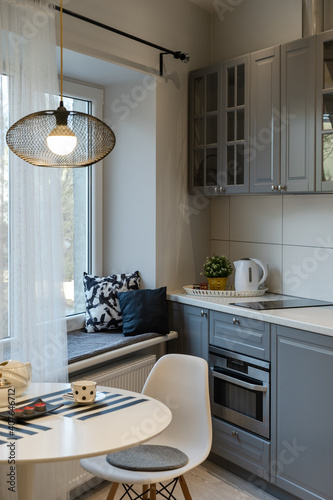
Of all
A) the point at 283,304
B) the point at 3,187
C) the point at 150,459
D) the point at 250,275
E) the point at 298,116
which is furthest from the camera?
the point at 250,275

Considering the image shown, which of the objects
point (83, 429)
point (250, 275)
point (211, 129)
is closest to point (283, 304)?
point (250, 275)

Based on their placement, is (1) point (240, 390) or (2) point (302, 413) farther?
(1) point (240, 390)

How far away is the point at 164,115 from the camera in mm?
3299

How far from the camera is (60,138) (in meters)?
1.68

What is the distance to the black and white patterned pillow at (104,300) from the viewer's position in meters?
3.21

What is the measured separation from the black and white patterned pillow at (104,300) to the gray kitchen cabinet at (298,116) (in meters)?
1.10

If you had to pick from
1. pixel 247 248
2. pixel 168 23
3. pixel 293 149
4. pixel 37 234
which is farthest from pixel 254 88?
pixel 37 234

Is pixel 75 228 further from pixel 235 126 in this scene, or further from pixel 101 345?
pixel 235 126

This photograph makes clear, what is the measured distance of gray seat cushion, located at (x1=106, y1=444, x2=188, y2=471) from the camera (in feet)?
6.64

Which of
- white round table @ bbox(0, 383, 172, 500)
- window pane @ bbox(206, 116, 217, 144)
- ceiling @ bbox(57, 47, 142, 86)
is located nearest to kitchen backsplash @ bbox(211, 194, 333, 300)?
window pane @ bbox(206, 116, 217, 144)

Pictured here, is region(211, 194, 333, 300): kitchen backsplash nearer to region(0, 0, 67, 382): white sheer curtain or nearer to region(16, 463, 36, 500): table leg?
region(0, 0, 67, 382): white sheer curtain

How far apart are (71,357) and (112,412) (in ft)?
2.64

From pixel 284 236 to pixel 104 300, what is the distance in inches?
45.5

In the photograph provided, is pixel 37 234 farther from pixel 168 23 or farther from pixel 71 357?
pixel 168 23
